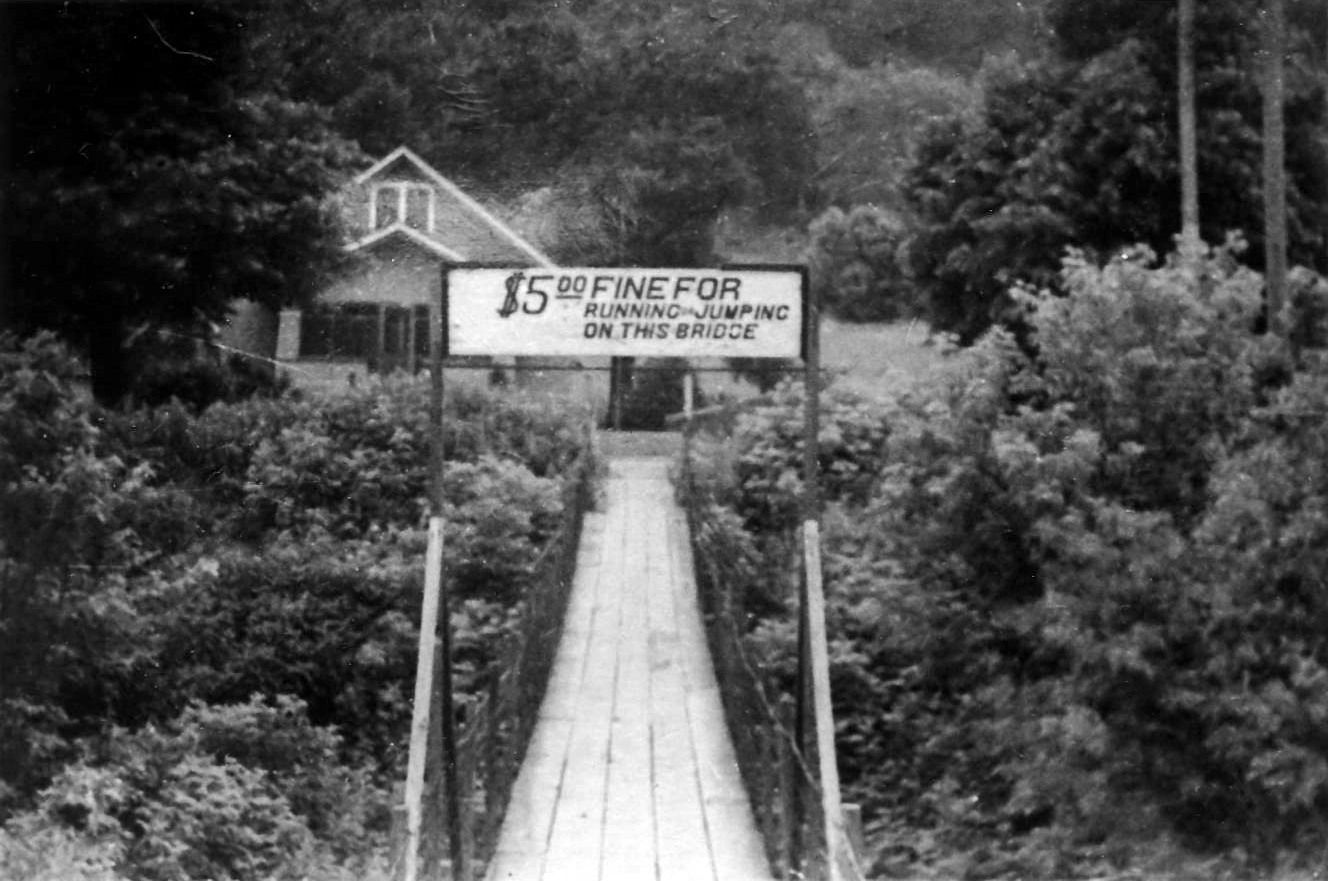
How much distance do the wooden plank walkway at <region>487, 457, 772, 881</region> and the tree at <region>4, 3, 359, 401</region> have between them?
511cm

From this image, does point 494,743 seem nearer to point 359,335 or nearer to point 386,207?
point 359,335

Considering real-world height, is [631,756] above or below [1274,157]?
below

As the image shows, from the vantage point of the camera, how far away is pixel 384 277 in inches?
1040

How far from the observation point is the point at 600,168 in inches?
942

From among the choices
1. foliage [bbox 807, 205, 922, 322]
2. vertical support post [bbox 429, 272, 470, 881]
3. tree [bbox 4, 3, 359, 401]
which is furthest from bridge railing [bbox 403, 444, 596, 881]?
foliage [bbox 807, 205, 922, 322]

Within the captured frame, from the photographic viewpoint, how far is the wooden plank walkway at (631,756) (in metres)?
10.6

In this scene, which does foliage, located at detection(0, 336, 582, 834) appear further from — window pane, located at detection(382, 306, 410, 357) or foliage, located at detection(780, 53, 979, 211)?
foliage, located at detection(780, 53, 979, 211)

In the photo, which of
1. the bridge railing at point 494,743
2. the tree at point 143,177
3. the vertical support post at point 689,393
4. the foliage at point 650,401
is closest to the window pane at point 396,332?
the tree at point 143,177

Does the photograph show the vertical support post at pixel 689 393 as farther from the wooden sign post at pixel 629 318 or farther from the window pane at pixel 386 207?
the wooden sign post at pixel 629 318

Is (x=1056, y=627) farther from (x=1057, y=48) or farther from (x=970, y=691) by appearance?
(x=1057, y=48)

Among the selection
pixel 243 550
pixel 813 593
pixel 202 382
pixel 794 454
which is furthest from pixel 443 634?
pixel 202 382

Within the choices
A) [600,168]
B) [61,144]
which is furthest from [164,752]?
[600,168]

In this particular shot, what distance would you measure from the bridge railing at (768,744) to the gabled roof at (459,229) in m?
7.02

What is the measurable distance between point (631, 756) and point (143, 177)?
33.0 feet
